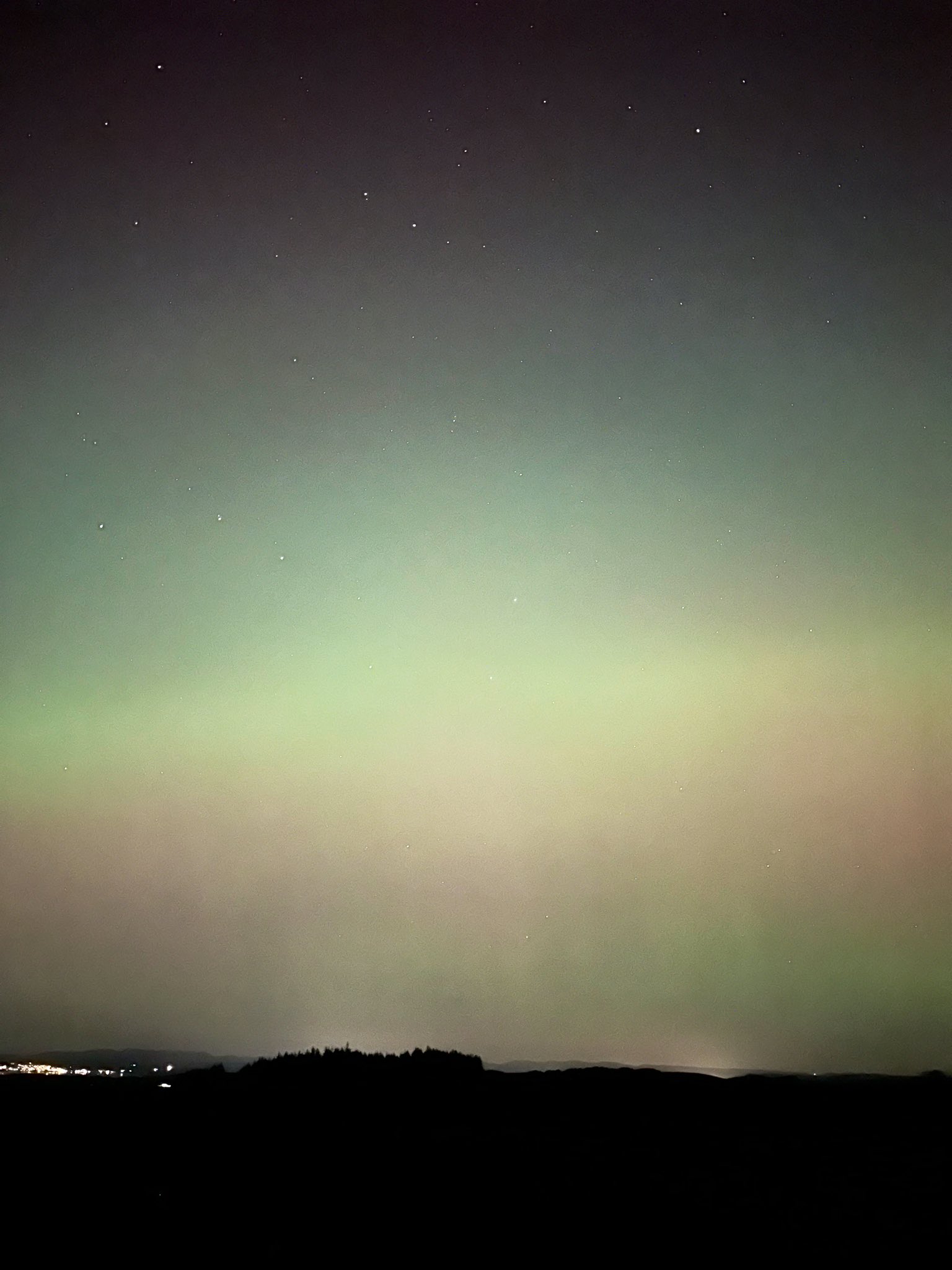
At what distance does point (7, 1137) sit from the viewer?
12.1 m

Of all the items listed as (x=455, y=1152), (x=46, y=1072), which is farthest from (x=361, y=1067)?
(x=46, y=1072)

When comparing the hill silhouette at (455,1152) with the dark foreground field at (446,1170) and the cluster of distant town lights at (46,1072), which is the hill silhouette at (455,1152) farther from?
the cluster of distant town lights at (46,1072)

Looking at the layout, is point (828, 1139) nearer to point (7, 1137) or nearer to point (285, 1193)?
point (285, 1193)

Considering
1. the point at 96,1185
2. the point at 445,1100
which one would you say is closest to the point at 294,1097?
the point at 445,1100

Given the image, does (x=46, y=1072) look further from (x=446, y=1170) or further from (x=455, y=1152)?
(x=446, y=1170)

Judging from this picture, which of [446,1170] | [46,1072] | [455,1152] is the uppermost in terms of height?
[46,1072]

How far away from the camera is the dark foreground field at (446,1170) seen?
353 inches

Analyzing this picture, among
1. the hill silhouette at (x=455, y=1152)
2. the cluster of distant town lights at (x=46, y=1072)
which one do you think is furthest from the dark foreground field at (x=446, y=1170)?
the cluster of distant town lights at (x=46, y=1072)

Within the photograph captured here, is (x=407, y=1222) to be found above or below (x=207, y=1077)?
below

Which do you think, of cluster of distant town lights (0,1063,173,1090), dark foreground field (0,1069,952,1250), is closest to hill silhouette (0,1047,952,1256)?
dark foreground field (0,1069,952,1250)

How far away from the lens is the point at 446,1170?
36.0ft

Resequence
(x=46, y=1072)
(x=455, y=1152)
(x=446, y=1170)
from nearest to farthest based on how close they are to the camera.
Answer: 1. (x=446, y=1170)
2. (x=455, y=1152)
3. (x=46, y=1072)

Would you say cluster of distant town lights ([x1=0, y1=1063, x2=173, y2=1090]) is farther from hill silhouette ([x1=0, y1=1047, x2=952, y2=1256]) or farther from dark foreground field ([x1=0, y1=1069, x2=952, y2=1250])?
dark foreground field ([x1=0, y1=1069, x2=952, y2=1250])

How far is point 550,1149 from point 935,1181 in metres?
4.08
